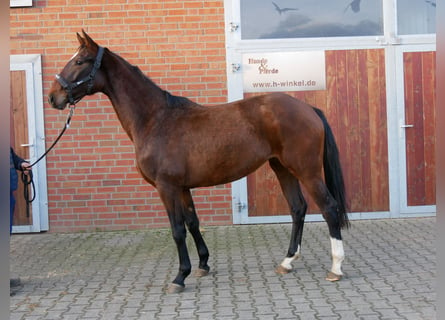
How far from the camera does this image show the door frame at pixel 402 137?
23.4ft

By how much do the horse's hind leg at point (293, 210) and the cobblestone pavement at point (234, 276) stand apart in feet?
0.42

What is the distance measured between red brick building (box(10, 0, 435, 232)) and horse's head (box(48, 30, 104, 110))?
8.56 ft

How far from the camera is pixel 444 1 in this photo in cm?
102

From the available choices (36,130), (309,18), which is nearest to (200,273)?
(36,130)

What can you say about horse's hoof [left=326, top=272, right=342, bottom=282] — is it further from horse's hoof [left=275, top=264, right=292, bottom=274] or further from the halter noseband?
the halter noseband

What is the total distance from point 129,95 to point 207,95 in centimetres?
259

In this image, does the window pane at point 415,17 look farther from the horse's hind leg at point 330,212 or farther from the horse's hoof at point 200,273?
the horse's hoof at point 200,273

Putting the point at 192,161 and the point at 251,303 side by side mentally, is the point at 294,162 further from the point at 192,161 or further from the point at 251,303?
the point at 251,303

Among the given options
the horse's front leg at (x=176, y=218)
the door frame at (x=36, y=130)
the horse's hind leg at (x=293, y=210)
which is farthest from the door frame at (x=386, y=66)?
the horse's front leg at (x=176, y=218)

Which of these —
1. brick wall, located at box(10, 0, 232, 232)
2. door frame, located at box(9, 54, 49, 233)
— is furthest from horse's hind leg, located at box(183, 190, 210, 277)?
door frame, located at box(9, 54, 49, 233)

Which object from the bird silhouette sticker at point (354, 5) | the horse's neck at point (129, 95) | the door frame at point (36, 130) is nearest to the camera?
the horse's neck at point (129, 95)

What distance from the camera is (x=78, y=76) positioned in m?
4.43

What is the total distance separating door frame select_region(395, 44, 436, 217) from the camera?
23.4ft

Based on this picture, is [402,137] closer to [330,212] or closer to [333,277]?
[330,212]
